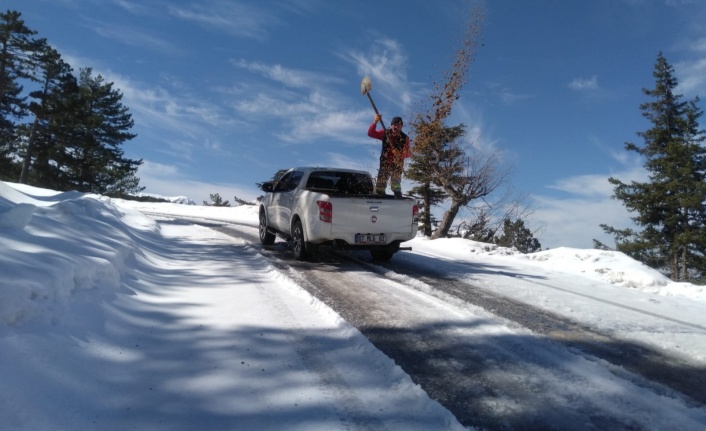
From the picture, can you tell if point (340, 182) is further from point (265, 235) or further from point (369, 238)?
point (265, 235)

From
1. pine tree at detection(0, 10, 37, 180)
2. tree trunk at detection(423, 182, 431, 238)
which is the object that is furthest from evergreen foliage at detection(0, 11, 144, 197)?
tree trunk at detection(423, 182, 431, 238)

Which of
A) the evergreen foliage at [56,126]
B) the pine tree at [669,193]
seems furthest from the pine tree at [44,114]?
the pine tree at [669,193]

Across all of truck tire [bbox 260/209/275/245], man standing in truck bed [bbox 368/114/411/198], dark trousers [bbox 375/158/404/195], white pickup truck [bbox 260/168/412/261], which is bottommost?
truck tire [bbox 260/209/275/245]

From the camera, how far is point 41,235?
4438 millimetres

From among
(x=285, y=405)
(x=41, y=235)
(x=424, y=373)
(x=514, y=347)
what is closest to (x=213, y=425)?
(x=285, y=405)

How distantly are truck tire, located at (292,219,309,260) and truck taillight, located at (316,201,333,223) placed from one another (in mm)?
826

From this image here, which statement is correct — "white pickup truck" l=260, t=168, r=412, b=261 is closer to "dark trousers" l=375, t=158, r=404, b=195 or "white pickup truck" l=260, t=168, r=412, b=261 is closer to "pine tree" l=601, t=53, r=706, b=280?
"dark trousers" l=375, t=158, r=404, b=195

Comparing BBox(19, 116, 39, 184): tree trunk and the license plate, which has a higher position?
BBox(19, 116, 39, 184): tree trunk

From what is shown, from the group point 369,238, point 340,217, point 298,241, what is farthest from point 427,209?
point 340,217

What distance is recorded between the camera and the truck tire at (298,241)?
7.68 meters

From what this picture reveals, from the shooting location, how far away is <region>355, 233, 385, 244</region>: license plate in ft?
23.3

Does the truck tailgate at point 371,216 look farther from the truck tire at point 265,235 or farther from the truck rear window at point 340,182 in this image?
the truck tire at point 265,235

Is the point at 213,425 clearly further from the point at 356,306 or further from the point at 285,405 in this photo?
the point at 356,306

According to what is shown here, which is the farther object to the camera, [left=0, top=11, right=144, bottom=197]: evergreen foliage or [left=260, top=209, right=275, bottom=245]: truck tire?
[left=0, top=11, right=144, bottom=197]: evergreen foliage
